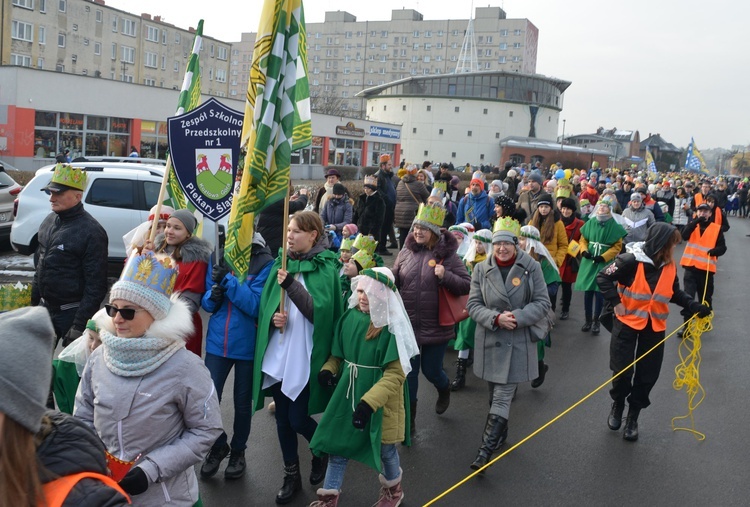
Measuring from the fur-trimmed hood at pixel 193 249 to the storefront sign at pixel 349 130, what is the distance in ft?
156

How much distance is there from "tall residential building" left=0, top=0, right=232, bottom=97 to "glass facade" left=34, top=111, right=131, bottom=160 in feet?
67.2

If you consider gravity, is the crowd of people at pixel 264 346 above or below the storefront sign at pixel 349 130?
below

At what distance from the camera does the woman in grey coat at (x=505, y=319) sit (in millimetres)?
6074

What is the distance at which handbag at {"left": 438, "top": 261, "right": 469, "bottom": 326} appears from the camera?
6668 mm

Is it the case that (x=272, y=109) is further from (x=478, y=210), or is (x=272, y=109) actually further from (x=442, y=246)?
(x=478, y=210)

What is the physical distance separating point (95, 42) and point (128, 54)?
13.4 feet

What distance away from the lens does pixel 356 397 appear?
197 inches

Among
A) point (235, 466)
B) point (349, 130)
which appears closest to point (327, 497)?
point (235, 466)

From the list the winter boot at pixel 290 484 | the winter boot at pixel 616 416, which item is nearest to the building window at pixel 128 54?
the winter boot at pixel 616 416

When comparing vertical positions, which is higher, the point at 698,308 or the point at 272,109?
the point at 272,109

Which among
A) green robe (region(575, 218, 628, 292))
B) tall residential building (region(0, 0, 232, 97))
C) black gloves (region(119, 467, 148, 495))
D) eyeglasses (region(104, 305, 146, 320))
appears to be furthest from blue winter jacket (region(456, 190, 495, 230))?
tall residential building (region(0, 0, 232, 97))

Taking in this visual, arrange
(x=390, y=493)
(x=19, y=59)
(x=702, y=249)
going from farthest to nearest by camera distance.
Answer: (x=19, y=59)
(x=702, y=249)
(x=390, y=493)

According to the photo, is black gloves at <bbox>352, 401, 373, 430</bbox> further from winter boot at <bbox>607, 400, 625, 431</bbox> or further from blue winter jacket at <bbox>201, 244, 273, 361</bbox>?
winter boot at <bbox>607, 400, 625, 431</bbox>

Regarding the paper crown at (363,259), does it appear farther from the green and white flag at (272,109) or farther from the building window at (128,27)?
the building window at (128,27)
